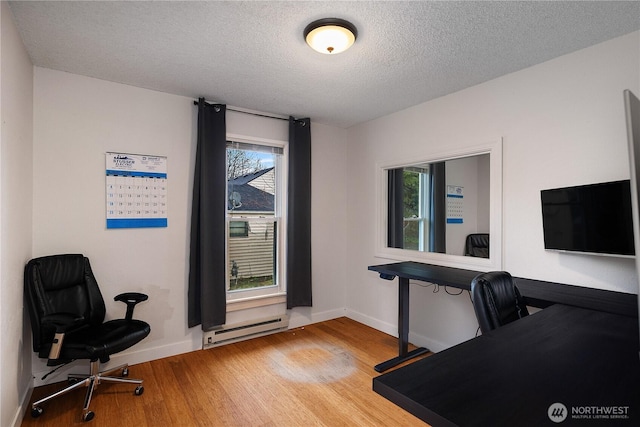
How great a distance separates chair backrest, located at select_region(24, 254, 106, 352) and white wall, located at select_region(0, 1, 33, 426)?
0.08 metres

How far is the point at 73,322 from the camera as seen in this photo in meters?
2.21

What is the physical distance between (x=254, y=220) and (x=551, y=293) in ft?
9.29

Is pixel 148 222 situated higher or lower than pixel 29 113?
lower

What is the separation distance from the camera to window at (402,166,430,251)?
12.3 ft

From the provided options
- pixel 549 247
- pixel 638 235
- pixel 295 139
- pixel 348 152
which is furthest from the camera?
pixel 348 152

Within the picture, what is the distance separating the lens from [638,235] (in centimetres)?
56

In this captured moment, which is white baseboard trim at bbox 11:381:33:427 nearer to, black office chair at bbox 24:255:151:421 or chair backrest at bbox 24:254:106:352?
black office chair at bbox 24:255:151:421

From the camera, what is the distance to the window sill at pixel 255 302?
353cm

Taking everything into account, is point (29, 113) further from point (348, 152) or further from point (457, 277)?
point (457, 277)

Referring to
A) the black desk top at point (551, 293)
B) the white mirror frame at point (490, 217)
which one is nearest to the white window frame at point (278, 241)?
the white mirror frame at point (490, 217)

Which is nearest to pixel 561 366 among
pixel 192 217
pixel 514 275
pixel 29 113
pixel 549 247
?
pixel 549 247

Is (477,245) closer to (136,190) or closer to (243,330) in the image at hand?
(243,330)

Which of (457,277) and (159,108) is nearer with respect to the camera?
(457,277)

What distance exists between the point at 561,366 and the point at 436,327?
2309 millimetres
